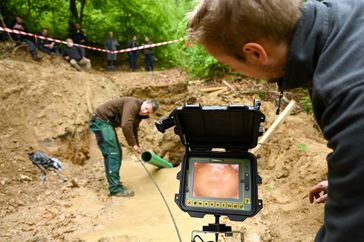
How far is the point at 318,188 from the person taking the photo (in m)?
1.37

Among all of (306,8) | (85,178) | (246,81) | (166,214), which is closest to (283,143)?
(166,214)

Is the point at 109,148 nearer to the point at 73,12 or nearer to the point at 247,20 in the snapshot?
the point at 247,20

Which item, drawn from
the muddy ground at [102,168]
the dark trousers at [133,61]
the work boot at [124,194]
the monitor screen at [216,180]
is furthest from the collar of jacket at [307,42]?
the dark trousers at [133,61]

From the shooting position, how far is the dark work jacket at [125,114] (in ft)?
17.8

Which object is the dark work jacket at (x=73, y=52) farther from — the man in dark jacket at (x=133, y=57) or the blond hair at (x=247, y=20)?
the blond hair at (x=247, y=20)

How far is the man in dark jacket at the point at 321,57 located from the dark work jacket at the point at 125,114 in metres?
4.56

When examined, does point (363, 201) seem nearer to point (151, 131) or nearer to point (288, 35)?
point (288, 35)

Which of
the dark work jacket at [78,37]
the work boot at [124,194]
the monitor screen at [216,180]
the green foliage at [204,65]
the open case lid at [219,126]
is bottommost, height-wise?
the work boot at [124,194]

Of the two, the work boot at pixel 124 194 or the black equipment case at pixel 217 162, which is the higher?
the black equipment case at pixel 217 162

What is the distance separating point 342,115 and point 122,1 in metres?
14.9

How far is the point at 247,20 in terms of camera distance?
2.68 ft

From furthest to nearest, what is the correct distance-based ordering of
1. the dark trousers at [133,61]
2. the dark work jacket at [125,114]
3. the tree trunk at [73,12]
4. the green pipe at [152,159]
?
the tree trunk at [73,12] < the dark trousers at [133,61] < the green pipe at [152,159] < the dark work jacket at [125,114]

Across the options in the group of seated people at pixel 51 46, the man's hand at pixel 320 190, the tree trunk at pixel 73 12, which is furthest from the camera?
the tree trunk at pixel 73 12

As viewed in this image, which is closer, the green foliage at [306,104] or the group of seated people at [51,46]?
the green foliage at [306,104]
